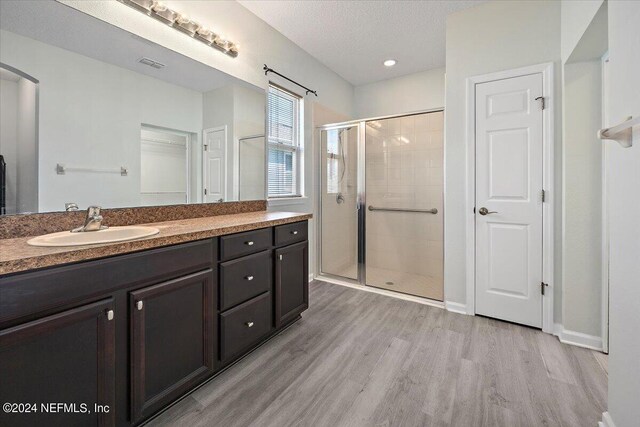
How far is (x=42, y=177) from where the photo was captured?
1.40 meters

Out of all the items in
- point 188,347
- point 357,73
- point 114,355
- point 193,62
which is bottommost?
point 188,347

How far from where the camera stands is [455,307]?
2582mm

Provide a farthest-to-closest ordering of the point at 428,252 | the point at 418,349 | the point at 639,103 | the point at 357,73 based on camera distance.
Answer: the point at 357,73, the point at 428,252, the point at 418,349, the point at 639,103

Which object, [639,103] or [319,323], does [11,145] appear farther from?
[639,103]

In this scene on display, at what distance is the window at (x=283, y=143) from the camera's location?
290 cm

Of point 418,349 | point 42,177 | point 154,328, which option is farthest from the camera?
point 418,349

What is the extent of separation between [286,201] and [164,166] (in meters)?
1.34

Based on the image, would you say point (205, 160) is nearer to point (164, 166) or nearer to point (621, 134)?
point (164, 166)

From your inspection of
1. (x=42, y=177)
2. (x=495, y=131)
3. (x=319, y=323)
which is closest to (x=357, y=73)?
(x=495, y=131)

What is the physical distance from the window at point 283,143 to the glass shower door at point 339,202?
412mm

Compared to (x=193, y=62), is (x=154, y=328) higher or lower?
lower

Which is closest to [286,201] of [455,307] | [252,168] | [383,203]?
[252,168]

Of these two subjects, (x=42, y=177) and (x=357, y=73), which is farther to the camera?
(x=357, y=73)

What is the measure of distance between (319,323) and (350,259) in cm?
126
